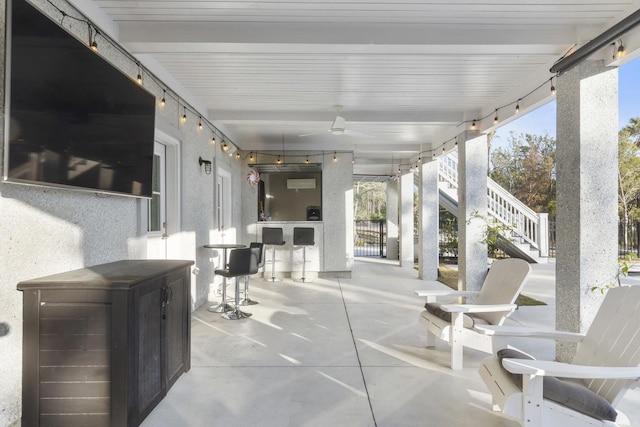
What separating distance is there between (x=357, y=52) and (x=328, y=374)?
9.37ft

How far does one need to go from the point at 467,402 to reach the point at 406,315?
2.26m

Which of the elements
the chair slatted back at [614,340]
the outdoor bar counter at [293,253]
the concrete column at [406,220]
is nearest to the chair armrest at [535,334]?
the chair slatted back at [614,340]

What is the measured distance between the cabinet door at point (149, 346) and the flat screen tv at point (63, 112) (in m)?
0.87

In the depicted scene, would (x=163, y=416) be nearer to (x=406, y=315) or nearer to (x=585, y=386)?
(x=585, y=386)

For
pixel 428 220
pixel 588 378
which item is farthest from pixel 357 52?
pixel 428 220

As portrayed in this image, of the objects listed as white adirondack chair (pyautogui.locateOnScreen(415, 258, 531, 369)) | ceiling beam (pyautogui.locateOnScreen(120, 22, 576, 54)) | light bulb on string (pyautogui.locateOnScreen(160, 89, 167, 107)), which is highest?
ceiling beam (pyautogui.locateOnScreen(120, 22, 576, 54))

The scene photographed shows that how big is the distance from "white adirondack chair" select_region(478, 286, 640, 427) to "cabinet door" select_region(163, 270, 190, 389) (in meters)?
2.22

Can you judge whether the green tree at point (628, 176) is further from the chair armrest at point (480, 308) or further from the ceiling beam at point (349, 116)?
the chair armrest at point (480, 308)

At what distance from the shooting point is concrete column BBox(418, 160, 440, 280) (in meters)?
7.73

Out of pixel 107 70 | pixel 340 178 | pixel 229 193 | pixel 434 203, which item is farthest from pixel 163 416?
pixel 434 203

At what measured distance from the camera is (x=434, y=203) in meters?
8.02

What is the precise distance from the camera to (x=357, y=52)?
3.19m

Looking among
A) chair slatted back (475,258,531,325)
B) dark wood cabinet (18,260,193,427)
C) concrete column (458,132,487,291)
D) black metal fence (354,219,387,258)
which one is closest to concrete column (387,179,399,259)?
black metal fence (354,219,387,258)

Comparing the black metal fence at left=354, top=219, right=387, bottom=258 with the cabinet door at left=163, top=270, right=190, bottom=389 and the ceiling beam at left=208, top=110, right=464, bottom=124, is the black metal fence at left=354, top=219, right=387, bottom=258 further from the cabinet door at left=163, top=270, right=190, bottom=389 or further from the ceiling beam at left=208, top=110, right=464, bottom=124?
the cabinet door at left=163, top=270, right=190, bottom=389
